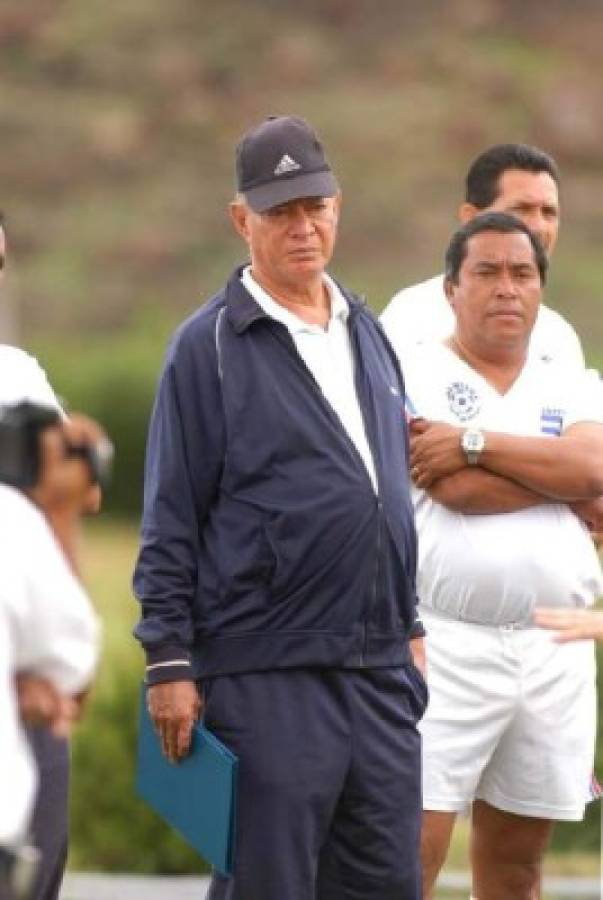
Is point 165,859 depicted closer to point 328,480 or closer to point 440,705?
point 440,705

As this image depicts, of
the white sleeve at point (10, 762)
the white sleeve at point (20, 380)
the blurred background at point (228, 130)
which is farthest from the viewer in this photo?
the blurred background at point (228, 130)

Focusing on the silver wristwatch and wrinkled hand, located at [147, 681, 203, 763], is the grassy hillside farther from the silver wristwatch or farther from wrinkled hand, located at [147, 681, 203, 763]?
wrinkled hand, located at [147, 681, 203, 763]

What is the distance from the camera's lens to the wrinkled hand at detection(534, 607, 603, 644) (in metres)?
5.06

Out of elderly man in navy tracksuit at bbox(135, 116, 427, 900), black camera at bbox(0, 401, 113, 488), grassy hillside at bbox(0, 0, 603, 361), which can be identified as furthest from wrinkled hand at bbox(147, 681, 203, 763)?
grassy hillside at bbox(0, 0, 603, 361)

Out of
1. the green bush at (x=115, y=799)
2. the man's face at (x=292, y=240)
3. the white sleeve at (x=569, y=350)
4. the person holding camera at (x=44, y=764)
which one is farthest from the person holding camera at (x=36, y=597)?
the green bush at (x=115, y=799)

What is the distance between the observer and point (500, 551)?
240 inches

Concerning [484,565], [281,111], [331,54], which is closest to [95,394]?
[281,111]

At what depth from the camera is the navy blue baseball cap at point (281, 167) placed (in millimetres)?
5672

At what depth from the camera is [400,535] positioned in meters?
5.58

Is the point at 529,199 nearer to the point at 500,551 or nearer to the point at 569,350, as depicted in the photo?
the point at 569,350

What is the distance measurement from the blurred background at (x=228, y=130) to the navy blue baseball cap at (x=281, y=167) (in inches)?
726

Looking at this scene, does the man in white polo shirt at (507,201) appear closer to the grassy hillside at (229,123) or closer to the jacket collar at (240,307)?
the jacket collar at (240,307)

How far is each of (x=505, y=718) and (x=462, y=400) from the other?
0.70 meters

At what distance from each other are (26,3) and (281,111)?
4813 mm
